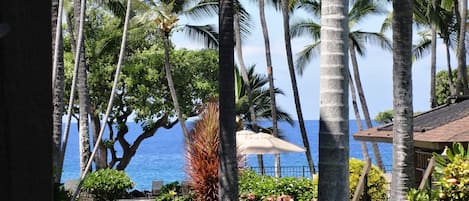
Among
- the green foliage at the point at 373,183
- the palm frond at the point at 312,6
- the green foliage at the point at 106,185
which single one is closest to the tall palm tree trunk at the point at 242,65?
the palm frond at the point at 312,6

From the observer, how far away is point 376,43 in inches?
1444

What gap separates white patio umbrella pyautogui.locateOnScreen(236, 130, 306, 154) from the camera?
1974cm

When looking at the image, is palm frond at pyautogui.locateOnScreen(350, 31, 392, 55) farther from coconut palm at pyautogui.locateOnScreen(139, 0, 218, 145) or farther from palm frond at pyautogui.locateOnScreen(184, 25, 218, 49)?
coconut palm at pyautogui.locateOnScreen(139, 0, 218, 145)

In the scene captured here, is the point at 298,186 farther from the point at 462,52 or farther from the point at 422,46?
the point at 422,46

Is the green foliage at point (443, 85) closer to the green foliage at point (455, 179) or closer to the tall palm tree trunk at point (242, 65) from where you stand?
the tall palm tree trunk at point (242, 65)

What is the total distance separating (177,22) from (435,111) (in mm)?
16753

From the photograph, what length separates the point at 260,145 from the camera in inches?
783

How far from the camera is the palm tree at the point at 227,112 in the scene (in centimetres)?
1243

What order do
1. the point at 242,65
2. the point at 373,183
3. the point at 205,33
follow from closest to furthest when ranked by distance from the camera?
the point at 373,183 → the point at 205,33 → the point at 242,65

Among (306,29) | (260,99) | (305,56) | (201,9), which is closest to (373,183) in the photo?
(201,9)

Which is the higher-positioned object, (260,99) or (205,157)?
(260,99)

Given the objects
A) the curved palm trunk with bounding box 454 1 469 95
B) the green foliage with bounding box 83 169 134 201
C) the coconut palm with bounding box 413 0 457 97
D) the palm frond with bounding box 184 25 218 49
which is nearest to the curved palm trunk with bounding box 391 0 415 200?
the green foliage with bounding box 83 169 134 201

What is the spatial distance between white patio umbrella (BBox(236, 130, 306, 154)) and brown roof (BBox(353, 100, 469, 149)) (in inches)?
121

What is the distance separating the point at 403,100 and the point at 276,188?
18.8 ft
